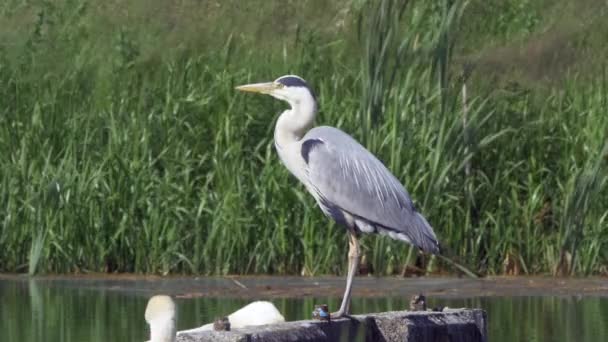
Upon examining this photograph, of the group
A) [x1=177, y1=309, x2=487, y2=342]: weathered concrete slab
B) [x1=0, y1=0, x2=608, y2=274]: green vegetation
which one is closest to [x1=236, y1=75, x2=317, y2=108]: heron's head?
[x1=177, y1=309, x2=487, y2=342]: weathered concrete slab

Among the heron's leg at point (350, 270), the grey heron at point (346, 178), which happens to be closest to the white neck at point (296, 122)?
the grey heron at point (346, 178)

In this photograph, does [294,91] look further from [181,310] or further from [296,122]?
[181,310]

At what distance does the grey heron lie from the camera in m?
7.47

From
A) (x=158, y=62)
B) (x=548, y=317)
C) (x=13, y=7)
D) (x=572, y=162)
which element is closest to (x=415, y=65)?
(x=572, y=162)

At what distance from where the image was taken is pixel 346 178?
7.55m

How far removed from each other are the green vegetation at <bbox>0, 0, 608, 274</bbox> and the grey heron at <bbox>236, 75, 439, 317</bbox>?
3194mm

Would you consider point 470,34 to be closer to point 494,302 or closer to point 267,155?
point 267,155

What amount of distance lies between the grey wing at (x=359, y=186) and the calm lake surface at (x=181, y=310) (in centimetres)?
120

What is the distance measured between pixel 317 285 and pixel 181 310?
120 cm

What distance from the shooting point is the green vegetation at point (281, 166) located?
11109 millimetres

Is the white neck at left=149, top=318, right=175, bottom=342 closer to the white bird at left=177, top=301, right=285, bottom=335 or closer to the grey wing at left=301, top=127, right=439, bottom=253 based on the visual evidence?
the white bird at left=177, top=301, right=285, bottom=335

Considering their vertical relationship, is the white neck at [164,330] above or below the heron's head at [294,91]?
below

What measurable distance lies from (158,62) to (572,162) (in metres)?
5.16

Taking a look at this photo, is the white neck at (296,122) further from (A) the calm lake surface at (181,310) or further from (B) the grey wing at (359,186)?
(A) the calm lake surface at (181,310)
